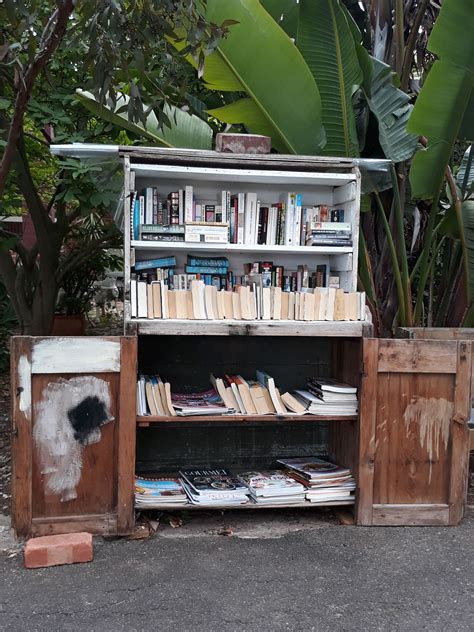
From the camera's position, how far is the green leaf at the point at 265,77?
4621 mm

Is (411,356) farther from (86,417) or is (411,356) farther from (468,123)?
(86,417)

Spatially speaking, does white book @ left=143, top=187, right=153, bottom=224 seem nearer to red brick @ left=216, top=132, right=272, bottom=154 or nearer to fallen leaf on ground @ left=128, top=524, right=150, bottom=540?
red brick @ left=216, top=132, right=272, bottom=154

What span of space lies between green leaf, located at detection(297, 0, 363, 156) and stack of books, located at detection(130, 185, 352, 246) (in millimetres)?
961

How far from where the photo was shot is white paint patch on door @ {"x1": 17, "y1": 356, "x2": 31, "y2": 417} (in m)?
3.98

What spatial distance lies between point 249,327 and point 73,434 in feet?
4.46

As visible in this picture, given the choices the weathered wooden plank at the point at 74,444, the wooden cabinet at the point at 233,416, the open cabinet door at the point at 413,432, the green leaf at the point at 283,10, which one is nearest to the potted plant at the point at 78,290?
the green leaf at the point at 283,10

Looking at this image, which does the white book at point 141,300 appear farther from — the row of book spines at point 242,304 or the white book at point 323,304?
the white book at point 323,304

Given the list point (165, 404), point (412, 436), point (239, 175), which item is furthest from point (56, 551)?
point (239, 175)

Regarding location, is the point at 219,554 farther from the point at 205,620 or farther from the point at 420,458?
the point at 420,458

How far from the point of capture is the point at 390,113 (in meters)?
5.58

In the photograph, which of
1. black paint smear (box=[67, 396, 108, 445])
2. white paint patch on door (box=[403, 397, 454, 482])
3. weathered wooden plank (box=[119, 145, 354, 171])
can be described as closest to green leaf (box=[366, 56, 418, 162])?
weathered wooden plank (box=[119, 145, 354, 171])

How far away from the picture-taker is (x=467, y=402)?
4.48m

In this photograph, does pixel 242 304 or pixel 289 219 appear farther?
pixel 289 219

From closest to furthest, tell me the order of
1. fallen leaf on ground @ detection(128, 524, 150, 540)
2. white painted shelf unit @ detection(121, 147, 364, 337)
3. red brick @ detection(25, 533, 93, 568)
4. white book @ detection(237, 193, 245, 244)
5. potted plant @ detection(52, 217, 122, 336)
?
red brick @ detection(25, 533, 93, 568) < fallen leaf on ground @ detection(128, 524, 150, 540) < white painted shelf unit @ detection(121, 147, 364, 337) < white book @ detection(237, 193, 245, 244) < potted plant @ detection(52, 217, 122, 336)
